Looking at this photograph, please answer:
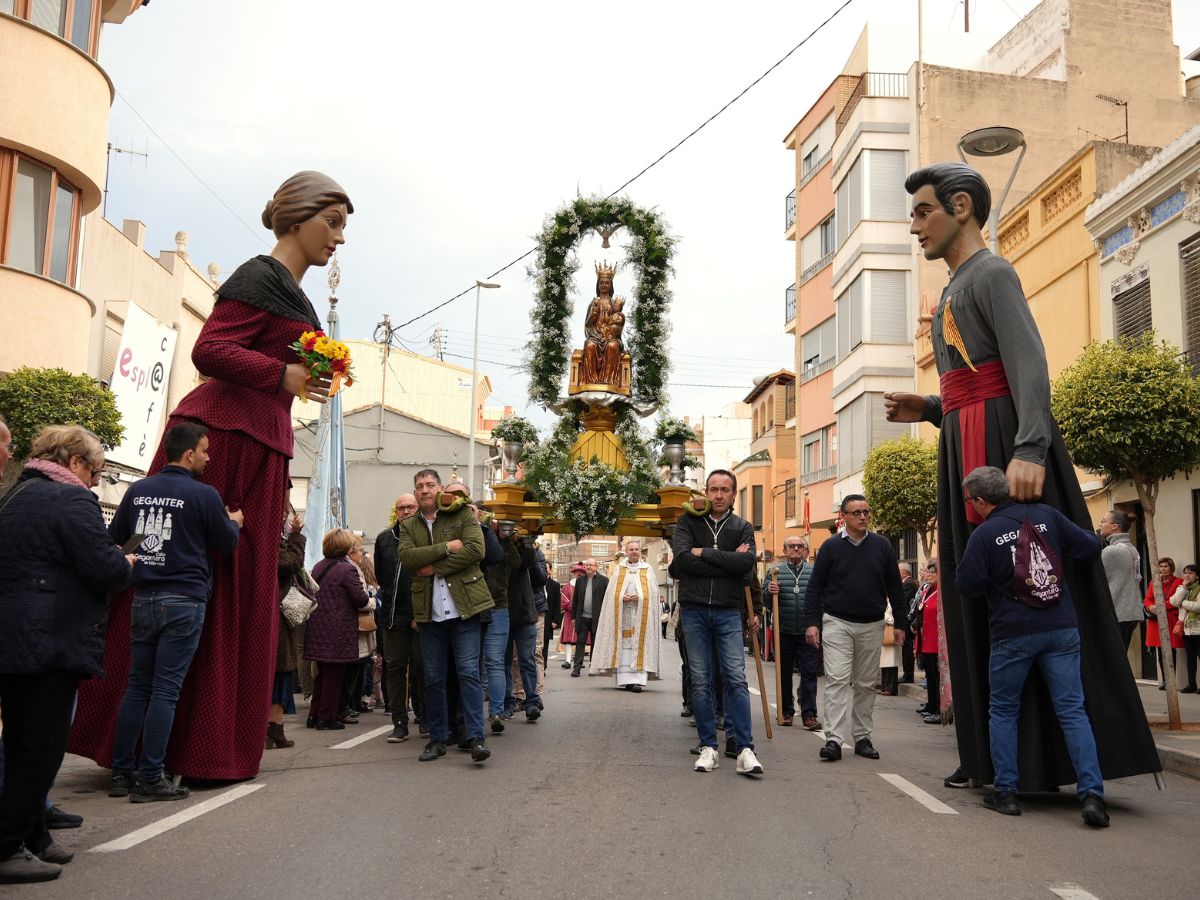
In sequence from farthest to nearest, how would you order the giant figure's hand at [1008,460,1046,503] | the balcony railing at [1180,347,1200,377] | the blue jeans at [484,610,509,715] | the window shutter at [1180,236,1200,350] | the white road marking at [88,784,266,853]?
the window shutter at [1180,236,1200,350]
the balcony railing at [1180,347,1200,377]
the blue jeans at [484,610,509,715]
the giant figure's hand at [1008,460,1046,503]
the white road marking at [88,784,266,853]

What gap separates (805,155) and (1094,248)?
74.5ft

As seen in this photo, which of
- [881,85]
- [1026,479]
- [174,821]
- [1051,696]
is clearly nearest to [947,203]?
[1026,479]

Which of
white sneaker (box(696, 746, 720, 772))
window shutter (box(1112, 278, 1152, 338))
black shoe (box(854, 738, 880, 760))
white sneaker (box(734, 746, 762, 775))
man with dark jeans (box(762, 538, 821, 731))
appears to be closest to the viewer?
white sneaker (box(734, 746, 762, 775))

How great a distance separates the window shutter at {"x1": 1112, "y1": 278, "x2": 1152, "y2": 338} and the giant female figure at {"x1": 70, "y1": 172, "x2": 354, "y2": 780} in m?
15.8

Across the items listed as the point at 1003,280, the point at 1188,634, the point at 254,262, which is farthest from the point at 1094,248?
the point at 254,262

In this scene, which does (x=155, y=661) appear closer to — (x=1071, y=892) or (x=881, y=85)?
(x=1071, y=892)

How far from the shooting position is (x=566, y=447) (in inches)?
478

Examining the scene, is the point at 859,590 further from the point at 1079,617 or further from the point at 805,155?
the point at 805,155

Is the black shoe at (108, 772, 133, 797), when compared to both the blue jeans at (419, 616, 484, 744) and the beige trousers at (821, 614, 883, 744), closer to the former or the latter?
the blue jeans at (419, 616, 484, 744)

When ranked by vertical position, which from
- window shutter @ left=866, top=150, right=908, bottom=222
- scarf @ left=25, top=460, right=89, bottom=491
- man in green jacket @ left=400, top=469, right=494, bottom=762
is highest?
window shutter @ left=866, top=150, right=908, bottom=222

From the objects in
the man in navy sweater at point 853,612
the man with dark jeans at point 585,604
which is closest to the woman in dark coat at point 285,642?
the man in navy sweater at point 853,612

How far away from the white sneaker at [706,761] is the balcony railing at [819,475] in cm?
3143

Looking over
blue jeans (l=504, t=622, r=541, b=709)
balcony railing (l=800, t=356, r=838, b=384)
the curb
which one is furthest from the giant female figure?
balcony railing (l=800, t=356, r=838, b=384)

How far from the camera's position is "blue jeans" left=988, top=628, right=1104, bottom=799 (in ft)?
21.3
